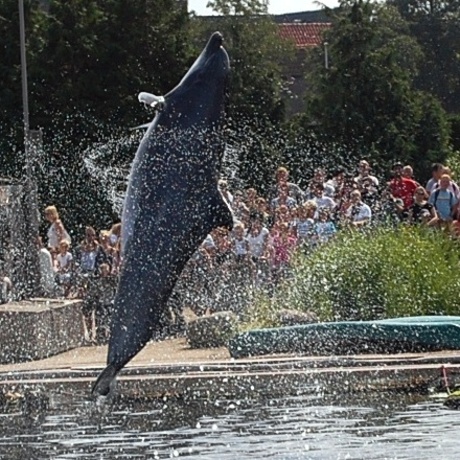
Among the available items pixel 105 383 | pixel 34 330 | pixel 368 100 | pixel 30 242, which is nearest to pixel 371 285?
pixel 34 330

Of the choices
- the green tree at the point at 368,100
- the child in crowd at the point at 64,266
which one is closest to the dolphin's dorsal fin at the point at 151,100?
the child in crowd at the point at 64,266

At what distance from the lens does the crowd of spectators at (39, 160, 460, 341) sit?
64.2 ft

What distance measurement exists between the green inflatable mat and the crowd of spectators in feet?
7.95

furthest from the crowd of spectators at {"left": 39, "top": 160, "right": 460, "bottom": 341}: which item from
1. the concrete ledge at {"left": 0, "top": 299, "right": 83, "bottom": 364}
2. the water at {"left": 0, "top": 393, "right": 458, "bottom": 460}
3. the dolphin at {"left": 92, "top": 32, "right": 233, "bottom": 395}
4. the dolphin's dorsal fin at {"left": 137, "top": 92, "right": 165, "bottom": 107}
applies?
the dolphin's dorsal fin at {"left": 137, "top": 92, "right": 165, "bottom": 107}

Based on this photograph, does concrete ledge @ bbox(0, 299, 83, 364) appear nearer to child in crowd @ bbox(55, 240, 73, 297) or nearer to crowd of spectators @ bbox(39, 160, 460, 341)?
crowd of spectators @ bbox(39, 160, 460, 341)

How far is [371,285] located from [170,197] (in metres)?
8.45

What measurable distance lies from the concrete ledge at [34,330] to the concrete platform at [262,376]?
2306 millimetres

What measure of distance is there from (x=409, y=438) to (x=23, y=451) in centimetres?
267

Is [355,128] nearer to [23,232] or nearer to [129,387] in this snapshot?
[23,232]

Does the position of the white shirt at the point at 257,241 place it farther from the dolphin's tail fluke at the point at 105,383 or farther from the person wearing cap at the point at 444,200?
the dolphin's tail fluke at the point at 105,383

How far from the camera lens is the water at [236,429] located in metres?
11.5

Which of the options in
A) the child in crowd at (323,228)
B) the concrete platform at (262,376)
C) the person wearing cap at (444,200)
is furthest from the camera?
the person wearing cap at (444,200)

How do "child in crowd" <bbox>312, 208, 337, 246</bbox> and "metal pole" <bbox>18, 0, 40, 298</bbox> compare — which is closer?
"child in crowd" <bbox>312, 208, 337, 246</bbox>

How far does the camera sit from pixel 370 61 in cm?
3216
